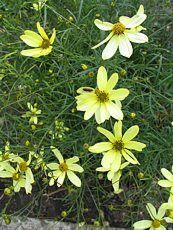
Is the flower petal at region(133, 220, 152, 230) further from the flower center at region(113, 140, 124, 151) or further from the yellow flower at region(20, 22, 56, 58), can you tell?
the yellow flower at region(20, 22, 56, 58)

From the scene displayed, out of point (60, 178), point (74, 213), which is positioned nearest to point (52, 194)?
point (74, 213)

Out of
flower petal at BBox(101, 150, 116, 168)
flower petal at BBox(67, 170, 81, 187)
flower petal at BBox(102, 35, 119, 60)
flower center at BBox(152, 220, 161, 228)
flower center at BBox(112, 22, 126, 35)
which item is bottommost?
flower center at BBox(152, 220, 161, 228)

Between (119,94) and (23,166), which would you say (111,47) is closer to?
(119,94)

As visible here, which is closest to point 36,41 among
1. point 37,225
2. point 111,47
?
point 111,47

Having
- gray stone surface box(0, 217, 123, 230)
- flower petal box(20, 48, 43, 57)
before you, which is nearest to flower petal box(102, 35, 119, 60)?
flower petal box(20, 48, 43, 57)

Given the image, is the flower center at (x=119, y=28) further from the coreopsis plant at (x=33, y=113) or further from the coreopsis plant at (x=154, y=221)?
the coreopsis plant at (x=154, y=221)

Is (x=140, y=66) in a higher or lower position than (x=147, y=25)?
lower

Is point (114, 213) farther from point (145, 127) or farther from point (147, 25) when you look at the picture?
point (147, 25)
